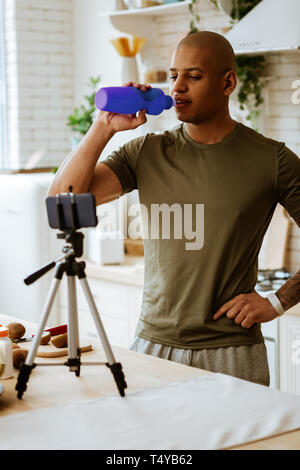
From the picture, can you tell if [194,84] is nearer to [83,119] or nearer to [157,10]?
Result: [157,10]

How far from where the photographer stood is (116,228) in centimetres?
458

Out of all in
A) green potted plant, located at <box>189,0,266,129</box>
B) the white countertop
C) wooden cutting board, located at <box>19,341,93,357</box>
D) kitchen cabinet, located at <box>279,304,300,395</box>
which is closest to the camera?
wooden cutting board, located at <box>19,341,93,357</box>

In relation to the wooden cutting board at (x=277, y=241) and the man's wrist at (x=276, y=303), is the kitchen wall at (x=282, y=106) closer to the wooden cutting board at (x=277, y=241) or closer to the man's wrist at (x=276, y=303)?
the wooden cutting board at (x=277, y=241)

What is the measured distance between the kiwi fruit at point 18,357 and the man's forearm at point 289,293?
0.83 metres

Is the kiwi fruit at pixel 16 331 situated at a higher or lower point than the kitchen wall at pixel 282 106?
lower

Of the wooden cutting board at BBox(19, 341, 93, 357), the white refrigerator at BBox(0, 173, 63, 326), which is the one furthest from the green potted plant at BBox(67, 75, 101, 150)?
the wooden cutting board at BBox(19, 341, 93, 357)

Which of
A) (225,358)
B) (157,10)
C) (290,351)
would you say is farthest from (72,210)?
(157,10)

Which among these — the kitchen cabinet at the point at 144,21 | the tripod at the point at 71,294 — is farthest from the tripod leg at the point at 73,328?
the kitchen cabinet at the point at 144,21

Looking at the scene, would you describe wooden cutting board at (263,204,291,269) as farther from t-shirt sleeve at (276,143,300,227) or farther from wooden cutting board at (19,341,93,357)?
wooden cutting board at (19,341,93,357)

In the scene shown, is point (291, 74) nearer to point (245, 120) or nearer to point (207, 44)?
point (245, 120)

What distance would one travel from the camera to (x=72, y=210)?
1.75m

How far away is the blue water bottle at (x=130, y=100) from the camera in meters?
2.07

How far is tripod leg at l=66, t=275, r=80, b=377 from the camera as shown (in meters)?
1.82

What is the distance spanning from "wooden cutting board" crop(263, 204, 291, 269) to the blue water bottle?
1.90m
